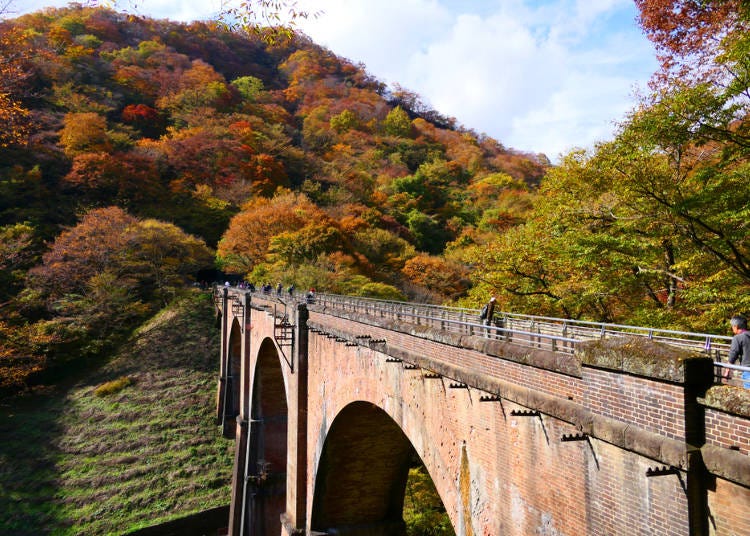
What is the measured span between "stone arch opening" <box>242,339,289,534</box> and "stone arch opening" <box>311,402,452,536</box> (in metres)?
8.43

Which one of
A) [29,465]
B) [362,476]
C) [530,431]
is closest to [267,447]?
[362,476]

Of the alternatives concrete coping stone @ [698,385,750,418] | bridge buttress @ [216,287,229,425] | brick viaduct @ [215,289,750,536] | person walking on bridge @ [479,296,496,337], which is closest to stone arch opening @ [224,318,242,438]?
bridge buttress @ [216,287,229,425]

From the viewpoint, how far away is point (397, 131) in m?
82.6

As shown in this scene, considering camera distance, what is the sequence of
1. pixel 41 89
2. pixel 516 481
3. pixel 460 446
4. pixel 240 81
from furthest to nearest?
pixel 240 81, pixel 41 89, pixel 460 446, pixel 516 481

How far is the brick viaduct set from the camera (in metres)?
3.49

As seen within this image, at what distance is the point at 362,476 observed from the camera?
13.7 meters

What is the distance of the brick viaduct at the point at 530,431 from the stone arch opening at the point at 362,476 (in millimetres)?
49

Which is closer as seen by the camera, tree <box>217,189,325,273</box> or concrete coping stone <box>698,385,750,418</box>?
concrete coping stone <box>698,385,750,418</box>

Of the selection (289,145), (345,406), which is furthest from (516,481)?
(289,145)

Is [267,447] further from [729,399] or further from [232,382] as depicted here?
[729,399]

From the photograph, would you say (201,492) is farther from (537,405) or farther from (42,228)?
(42,228)

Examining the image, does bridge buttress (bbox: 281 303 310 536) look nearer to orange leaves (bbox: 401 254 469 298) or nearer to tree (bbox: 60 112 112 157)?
orange leaves (bbox: 401 254 469 298)

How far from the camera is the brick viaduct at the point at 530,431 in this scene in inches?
137

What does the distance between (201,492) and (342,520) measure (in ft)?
44.6
